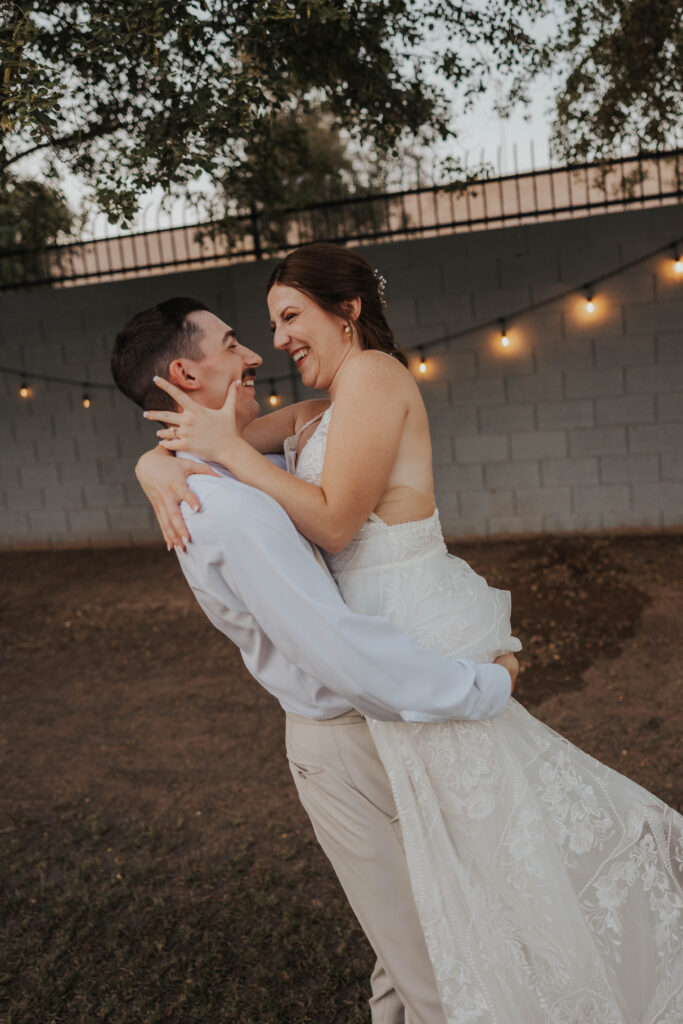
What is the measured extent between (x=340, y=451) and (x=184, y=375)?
0.34m

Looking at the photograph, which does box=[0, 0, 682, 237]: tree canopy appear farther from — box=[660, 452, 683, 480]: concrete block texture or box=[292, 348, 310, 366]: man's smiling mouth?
box=[660, 452, 683, 480]: concrete block texture

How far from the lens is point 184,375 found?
1606 millimetres

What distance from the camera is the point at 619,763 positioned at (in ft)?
11.3

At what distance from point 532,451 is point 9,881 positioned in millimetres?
4976

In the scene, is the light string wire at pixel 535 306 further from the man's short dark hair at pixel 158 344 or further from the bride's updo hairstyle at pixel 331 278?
the man's short dark hair at pixel 158 344

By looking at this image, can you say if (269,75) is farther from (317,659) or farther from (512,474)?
(512,474)

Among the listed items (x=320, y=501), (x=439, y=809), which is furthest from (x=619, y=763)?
(x=320, y=501)

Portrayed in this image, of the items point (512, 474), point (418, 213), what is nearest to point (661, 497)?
point (512, 474)

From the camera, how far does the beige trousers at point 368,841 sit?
1560mm

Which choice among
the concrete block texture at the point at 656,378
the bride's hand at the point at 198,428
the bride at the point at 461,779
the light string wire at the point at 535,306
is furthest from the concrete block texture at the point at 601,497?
the bride's hand at the point at 198,428

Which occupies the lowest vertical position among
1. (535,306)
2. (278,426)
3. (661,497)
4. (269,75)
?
(661,497)

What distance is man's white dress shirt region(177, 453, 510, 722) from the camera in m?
1.32

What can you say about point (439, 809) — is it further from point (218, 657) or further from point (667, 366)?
point (667, 366)

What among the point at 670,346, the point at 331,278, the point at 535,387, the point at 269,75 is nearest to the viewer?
the point at 331,278
